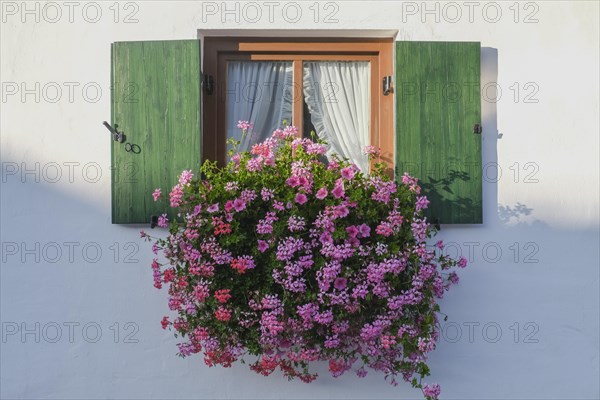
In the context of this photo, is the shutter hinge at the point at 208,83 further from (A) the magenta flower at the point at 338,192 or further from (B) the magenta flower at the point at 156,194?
(A) the magenta flower at the point at 338,192

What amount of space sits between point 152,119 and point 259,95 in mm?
680

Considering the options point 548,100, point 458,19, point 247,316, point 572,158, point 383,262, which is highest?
point 458,19

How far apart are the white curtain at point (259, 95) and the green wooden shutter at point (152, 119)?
0.35 metres

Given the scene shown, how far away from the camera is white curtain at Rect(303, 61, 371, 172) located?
4.75 meters

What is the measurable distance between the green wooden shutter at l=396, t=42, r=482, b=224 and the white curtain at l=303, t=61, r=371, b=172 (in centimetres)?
34

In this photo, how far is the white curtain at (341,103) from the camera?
187 inches

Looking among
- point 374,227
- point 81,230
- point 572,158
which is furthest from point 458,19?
point 81,230

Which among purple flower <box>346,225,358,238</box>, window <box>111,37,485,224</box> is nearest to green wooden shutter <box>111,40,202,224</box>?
window <box>111,37,485,224</box>

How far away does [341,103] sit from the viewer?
4.79 m

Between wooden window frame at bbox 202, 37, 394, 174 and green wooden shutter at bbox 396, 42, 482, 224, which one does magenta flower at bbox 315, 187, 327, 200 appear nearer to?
green wooden shutter at bbox 396, 42, 482, 224

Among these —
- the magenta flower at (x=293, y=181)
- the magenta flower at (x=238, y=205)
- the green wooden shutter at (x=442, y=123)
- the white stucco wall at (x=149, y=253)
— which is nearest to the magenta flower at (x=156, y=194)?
the white stucco wall at (x=149, y=253)

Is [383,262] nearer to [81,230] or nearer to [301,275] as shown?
[301,275]

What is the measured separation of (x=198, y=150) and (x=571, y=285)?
2221mm

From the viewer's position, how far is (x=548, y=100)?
4.61 m
